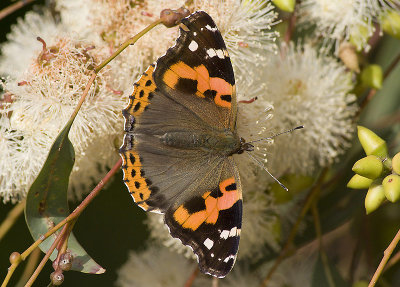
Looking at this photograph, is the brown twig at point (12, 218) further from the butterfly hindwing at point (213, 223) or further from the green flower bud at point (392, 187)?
the green flower bud at point (392, 187)

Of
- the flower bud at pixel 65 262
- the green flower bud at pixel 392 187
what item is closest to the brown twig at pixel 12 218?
the flower bud at pixel 65 262

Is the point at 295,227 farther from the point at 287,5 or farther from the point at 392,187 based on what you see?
the point at 287,5

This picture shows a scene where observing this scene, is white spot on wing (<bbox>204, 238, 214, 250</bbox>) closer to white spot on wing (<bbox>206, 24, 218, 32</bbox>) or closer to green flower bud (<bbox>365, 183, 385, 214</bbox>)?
green flower bud (<bbox>365, 183, 385, 214</bbox>)

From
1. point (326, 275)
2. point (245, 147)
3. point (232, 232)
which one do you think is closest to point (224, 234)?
point (232, 232)

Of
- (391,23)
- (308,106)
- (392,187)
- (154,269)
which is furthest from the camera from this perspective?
(154,269)

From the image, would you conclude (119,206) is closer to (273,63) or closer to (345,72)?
(273,63)

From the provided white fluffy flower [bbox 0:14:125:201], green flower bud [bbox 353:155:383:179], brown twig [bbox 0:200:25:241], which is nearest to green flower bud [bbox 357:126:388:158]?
green flower bud [bbox 353:155:383:179]
